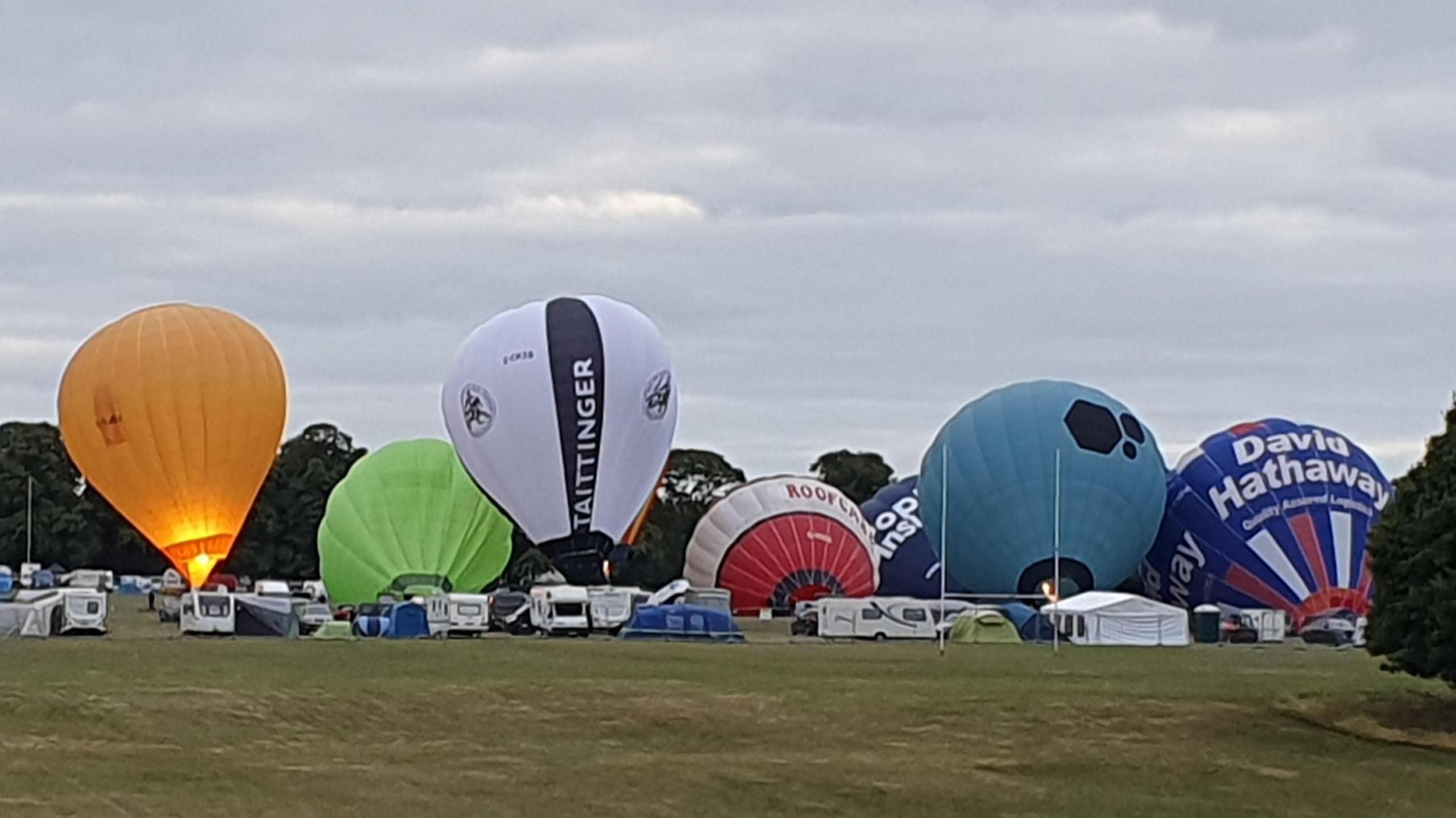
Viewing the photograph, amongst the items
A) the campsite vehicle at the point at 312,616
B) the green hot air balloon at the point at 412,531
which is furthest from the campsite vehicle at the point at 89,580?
the campsite vehicle at the point at 312,616

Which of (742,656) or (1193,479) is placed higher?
(1193,479)

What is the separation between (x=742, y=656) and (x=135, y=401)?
68.0 ft

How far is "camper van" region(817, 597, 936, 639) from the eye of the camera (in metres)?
50.5

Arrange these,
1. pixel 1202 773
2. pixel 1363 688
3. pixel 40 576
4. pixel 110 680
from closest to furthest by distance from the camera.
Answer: pixel 1202 773, pixel 110 680, pixel 1363 688, pixel 40 576

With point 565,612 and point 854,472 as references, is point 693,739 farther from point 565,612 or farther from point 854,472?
point 854,472

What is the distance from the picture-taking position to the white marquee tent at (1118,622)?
4703cm

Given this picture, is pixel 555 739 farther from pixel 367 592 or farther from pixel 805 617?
pixel 367 592

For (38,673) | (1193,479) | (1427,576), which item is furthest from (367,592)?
(1427,576)

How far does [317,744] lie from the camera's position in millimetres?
23984

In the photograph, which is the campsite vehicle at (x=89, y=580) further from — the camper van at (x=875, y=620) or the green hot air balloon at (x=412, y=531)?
the camper van at (x=875, y=620)

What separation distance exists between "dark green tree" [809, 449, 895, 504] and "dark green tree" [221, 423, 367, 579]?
25.5 meters

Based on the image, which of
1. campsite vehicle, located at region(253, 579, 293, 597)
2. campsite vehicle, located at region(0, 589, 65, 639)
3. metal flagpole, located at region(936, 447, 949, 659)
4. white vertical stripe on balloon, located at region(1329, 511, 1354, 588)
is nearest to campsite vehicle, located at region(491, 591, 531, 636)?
campsite vehicle, located at region(253, 579, 293, 597)

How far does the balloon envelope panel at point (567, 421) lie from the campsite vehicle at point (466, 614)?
4.53 m

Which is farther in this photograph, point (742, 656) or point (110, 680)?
point (742, 656)
